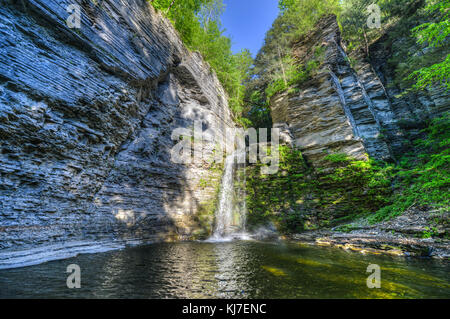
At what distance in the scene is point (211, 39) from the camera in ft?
53.6

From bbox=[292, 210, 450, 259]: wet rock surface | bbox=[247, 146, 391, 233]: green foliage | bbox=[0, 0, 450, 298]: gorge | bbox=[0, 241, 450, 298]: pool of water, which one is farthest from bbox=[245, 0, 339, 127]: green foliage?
bbox=[0, 241, 450, 298]: pool of water

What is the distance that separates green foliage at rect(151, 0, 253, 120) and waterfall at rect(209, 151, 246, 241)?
7.87 meters

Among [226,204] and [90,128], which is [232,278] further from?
[226,204]

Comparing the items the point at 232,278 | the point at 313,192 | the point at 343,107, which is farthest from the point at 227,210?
the point at 343,107

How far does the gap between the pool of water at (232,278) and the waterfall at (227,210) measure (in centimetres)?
613

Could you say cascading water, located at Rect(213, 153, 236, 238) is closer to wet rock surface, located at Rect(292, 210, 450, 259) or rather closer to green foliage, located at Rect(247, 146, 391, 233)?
green foliage, located at Rect(247, 146, 391, 233)

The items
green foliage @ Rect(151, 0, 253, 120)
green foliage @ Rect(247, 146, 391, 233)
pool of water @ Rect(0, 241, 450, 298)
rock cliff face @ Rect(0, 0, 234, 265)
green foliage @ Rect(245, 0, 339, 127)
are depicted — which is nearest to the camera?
pool of water @ Rect(0, 241, 450, 298)

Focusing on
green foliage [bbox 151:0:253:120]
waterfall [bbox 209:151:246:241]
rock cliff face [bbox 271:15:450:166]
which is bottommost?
waterfall [bbox 209:151:246:241]

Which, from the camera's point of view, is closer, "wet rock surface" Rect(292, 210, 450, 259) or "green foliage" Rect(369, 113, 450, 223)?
"wet rock surface" Rect(292, 210, 450, 259)

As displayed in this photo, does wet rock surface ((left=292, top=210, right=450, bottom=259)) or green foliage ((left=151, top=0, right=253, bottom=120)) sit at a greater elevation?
green foliage ((left=151, top=0, right=253, bottom=120))

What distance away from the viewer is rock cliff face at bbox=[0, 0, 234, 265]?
4.75m

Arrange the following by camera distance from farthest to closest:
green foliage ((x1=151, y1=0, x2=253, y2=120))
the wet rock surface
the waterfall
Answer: green foliage ((x1=151, y1=0, x2=253, y2=120))
the waterfall
the wet rock surface
